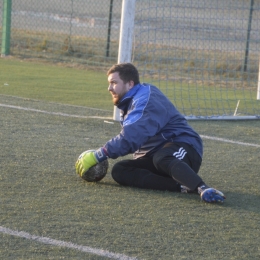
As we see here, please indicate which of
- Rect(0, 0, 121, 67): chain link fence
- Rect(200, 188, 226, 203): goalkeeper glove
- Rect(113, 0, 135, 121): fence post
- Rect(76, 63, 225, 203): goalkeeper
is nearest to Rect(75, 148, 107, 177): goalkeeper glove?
Rect(76, 63, 225, 203): goalkeeper

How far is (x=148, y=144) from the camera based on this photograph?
18.1 feet

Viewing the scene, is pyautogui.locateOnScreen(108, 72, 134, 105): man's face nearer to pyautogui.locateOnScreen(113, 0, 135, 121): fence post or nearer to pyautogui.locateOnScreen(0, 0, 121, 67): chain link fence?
pyautogui.locateOnScreen(113, 0, 135, 121): fence post

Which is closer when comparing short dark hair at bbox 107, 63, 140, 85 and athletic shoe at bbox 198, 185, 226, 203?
athletic shoe at bbox 198, 185, 226, 203

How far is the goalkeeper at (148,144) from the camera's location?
5.14m

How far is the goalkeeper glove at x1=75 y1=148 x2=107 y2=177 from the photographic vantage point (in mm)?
5250

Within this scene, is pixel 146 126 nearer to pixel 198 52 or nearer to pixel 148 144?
pixel 148 144

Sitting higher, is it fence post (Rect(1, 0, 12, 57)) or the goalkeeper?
fence post (Rect(1, 0, 12, 57))

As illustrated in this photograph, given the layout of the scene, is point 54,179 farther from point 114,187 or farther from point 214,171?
point 214,171

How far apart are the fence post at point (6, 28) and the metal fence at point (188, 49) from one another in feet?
1.00

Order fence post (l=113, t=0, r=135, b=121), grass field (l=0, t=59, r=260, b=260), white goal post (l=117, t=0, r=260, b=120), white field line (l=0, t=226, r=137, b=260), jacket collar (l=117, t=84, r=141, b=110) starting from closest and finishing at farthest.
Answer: white field line (l=0, t=226, r=137, b=260)
grass field (l=0, t=59, r=260, b=260)
jacket collar (l=117, t=84, r=141, b=110)
fence post (l=113, t=0, r=135, b=121)
white goal post (l=117, t=0, r=260, b=120)

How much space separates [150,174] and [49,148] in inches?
61.9

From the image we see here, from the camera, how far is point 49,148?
6637 millimetres

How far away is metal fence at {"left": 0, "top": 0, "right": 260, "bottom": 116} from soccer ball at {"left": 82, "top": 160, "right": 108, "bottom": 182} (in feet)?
12.5

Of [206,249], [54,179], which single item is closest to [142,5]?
[54,179]
